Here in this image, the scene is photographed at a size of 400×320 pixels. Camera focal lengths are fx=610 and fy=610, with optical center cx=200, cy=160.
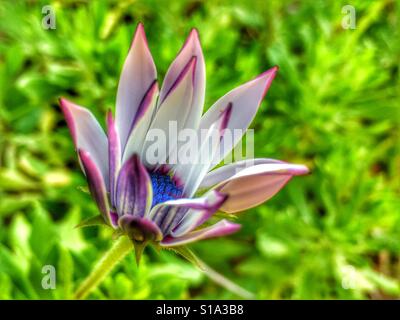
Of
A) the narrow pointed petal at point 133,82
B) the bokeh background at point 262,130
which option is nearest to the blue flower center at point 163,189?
the narrow pointed petal at point 133,82

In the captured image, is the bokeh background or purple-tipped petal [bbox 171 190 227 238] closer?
purple-tipped petal [bbox 171 190 227 238]

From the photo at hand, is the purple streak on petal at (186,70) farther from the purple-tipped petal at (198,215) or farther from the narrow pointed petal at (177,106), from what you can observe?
the purple-tipped petal at (198,215)

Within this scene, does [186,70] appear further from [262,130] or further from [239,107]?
[262,130]

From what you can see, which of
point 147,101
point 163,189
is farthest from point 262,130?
point 147,101

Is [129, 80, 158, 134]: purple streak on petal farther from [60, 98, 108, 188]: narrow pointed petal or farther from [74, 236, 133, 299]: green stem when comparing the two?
[74, 236, 133, 299]: green stem

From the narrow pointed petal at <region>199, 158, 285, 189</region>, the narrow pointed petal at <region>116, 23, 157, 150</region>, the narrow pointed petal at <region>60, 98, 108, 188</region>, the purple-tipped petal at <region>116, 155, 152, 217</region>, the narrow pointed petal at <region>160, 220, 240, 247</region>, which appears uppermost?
the narrow pointed petal at <region>116, 23, 157, 150</region>

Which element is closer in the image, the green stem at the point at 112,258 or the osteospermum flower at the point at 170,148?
A: the osteospermum flower at the point at 170,148

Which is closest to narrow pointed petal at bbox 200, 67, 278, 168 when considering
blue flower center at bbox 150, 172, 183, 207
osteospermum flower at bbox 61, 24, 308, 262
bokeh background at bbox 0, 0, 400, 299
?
osteospermum flower at bbox 61, 24, 308, 262
